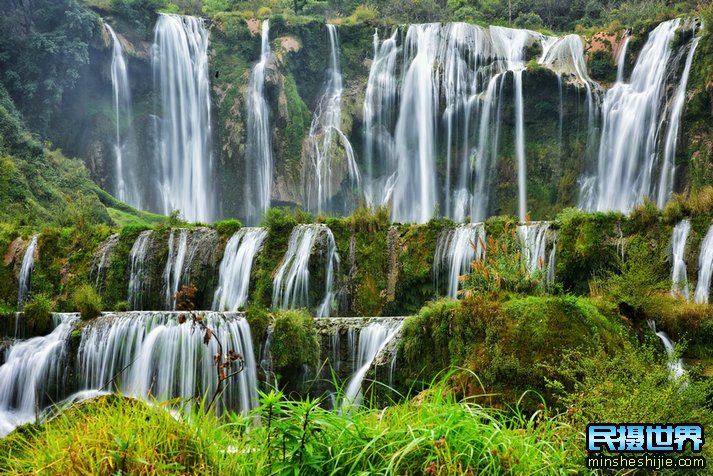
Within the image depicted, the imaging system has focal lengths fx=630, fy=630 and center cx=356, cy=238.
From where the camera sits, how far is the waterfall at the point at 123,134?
3281 centimetres

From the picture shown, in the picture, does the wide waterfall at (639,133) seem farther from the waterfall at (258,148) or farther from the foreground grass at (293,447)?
the foreground grass at (293,447)

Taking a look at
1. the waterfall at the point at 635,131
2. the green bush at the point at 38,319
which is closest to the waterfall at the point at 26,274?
the green bush at the point at 38,319

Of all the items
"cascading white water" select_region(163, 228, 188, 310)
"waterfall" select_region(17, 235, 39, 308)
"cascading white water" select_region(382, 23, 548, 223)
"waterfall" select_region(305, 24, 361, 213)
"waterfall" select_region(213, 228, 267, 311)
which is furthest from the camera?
"waterfall" select_region(305, 24, 361, 213)

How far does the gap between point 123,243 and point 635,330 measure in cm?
1571

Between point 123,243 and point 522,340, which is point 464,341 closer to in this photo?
point 522,340

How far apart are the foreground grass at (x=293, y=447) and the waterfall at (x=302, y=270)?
14334mm

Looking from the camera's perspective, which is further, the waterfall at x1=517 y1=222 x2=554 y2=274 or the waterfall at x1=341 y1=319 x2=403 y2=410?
the waterfall at x1=517 y1=222 x2=554 y2=274

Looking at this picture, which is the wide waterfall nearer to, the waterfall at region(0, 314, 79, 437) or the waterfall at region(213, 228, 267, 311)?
the waterfall at region(213, 228, 267, 311)

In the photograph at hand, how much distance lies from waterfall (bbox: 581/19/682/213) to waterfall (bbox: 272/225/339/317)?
44.0 ft

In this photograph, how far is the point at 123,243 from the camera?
20.2 meters

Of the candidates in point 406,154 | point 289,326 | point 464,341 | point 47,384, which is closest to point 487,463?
point 464,341

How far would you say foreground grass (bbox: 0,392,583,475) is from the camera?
2.97 m

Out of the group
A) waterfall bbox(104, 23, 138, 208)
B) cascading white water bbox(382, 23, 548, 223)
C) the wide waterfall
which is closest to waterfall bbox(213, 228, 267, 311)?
cascading white water bbox(382, 23, 548, 223)

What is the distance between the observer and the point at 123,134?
3325 cm
